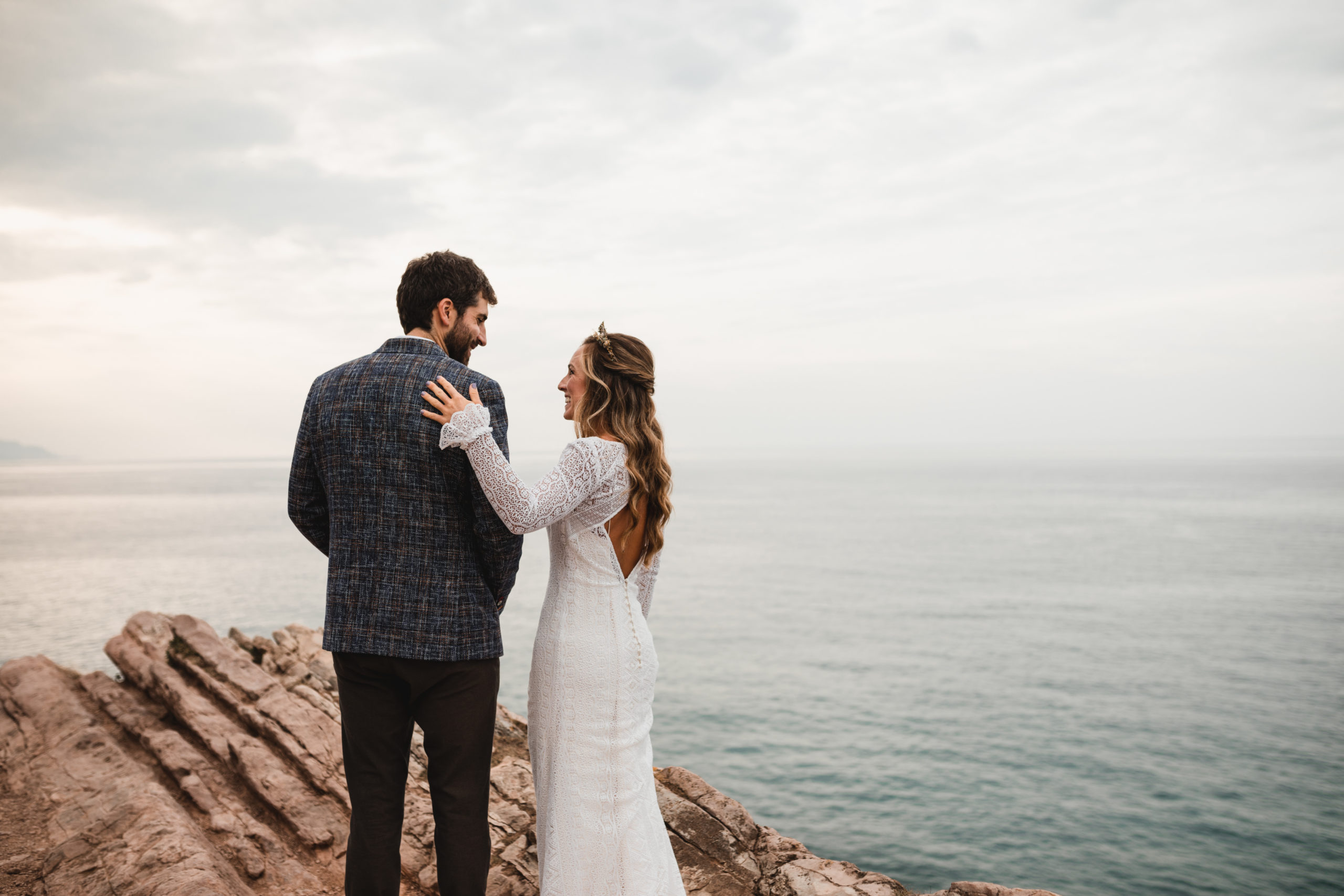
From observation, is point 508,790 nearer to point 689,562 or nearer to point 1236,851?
point 1236,851

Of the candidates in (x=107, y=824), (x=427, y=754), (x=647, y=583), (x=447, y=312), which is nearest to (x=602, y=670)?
(x=647, y=583)

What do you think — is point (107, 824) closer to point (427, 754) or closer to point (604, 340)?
point (427, 754)

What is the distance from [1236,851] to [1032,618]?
23.7 meters

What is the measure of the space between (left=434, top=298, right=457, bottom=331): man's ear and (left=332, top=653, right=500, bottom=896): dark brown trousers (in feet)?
4.25

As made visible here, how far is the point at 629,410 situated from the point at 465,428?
2.97 ft

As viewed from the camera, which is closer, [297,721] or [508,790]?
[508,790]

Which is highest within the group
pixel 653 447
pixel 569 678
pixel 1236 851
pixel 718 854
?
pixel 653 447

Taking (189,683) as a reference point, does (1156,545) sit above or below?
below

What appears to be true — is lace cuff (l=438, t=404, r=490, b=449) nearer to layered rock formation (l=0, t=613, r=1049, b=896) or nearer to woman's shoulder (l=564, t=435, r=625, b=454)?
woman's shoulder (l=564, t=435, r=625, b=454)

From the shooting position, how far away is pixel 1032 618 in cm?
4109

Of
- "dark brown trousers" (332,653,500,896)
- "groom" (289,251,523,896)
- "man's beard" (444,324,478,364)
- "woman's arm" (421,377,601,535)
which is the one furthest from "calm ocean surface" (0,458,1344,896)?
"man's beard" (444,324,478,364)

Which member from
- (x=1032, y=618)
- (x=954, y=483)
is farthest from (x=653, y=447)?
(x=954, y=483)

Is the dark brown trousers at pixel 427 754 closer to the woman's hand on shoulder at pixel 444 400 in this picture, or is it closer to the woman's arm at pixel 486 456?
the woman's arm at pixel 486 456

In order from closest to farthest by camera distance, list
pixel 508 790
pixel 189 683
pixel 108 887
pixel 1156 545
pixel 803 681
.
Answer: pixel 108 887
pixel 508 790
pixel 189 683
pixel 803 681
pixel 1156 545
